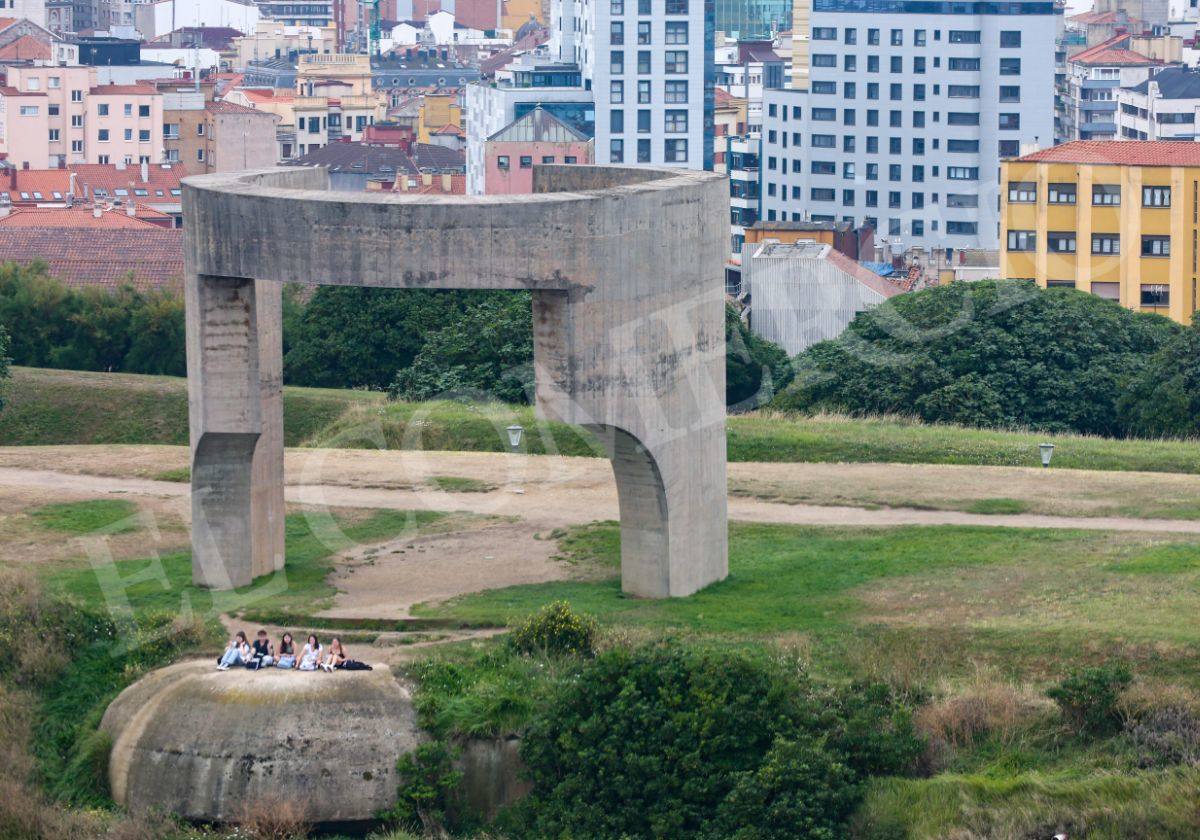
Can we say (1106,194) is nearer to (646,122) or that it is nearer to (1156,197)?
(1156,197)

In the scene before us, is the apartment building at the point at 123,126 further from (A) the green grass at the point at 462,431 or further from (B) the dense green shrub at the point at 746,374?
(A) the green grass at the point at 462,431

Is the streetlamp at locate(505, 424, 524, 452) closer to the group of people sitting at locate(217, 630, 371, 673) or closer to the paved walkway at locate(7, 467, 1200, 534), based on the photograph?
the paved walkway at locate(7, 467, 1200, 534)

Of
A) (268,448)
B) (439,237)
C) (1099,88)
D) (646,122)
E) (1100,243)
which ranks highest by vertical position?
(1099,88)

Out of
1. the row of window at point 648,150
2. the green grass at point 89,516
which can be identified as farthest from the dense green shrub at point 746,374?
the row of window at point 648,150

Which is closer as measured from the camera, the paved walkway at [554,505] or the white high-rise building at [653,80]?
the paved walkway at [554,505]

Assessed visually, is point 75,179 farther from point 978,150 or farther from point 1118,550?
point 1118,550

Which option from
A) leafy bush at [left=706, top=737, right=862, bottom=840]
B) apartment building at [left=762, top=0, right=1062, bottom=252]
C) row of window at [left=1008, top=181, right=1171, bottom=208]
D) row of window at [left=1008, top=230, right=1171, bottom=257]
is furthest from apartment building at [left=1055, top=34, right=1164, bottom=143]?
leafy bush at [left=706, top=737, right=862, bottom=840]

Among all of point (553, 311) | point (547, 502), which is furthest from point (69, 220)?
point (553, 311)
